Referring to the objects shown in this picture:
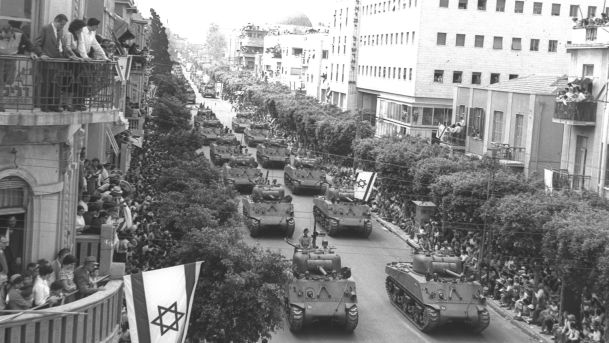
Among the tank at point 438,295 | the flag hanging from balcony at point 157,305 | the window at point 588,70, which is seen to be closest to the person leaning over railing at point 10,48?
the flag hanging from balcony at point 157,305

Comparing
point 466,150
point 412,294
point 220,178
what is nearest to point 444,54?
point 466,150

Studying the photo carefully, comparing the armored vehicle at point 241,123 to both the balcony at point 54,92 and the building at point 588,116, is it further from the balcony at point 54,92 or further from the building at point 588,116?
the balcony at point 54,92

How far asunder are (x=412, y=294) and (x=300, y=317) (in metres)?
4.03

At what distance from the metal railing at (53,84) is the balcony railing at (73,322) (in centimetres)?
252

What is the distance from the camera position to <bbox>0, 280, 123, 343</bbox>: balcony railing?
34.0ft

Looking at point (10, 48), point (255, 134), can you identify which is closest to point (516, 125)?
point (255, 134)

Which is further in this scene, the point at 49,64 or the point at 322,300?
the point at 322,300

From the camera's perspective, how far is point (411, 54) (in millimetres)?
66562

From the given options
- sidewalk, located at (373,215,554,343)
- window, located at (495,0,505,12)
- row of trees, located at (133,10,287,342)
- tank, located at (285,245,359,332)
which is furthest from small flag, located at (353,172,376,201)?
window, located at (495,0,505,12)

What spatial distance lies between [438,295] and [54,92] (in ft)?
57.4

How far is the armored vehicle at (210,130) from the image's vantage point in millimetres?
70944

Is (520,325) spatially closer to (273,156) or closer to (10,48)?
(10,48)

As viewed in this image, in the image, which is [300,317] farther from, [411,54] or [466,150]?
[411,54]

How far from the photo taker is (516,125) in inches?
1804
